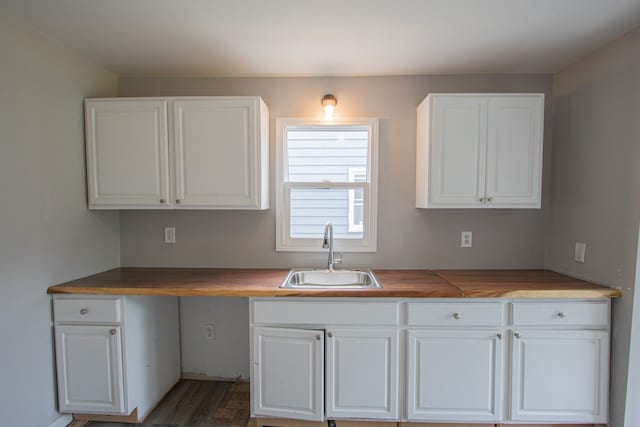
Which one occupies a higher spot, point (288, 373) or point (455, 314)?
point (455, 314)

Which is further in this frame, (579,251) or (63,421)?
(579,251)

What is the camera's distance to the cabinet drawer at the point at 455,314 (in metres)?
1.65

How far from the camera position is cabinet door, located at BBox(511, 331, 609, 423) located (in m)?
1.63

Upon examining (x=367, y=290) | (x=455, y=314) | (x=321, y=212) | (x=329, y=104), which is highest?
(x=329, y=104)

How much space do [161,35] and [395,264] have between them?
2.14m

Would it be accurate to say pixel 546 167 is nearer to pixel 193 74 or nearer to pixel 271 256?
pixel 271 256

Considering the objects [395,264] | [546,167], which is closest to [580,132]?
[546,167]

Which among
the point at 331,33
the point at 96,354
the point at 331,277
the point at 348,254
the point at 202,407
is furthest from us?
the point at 348,254

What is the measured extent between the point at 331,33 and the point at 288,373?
6.46 feet

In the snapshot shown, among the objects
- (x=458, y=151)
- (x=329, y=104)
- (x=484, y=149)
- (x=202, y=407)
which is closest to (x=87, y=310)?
(x=202, y=407)

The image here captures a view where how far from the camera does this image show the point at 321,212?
2.25 meters

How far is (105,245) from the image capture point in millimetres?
2139

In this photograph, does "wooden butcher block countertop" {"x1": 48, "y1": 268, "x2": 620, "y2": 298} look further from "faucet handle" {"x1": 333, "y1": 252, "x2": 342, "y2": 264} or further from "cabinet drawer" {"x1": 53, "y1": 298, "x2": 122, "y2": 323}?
"faucet handle" {"x1": 333, "y1": 252, "x2": 342, "y2": 264}

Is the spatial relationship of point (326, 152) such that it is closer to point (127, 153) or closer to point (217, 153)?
point (217, 153)
